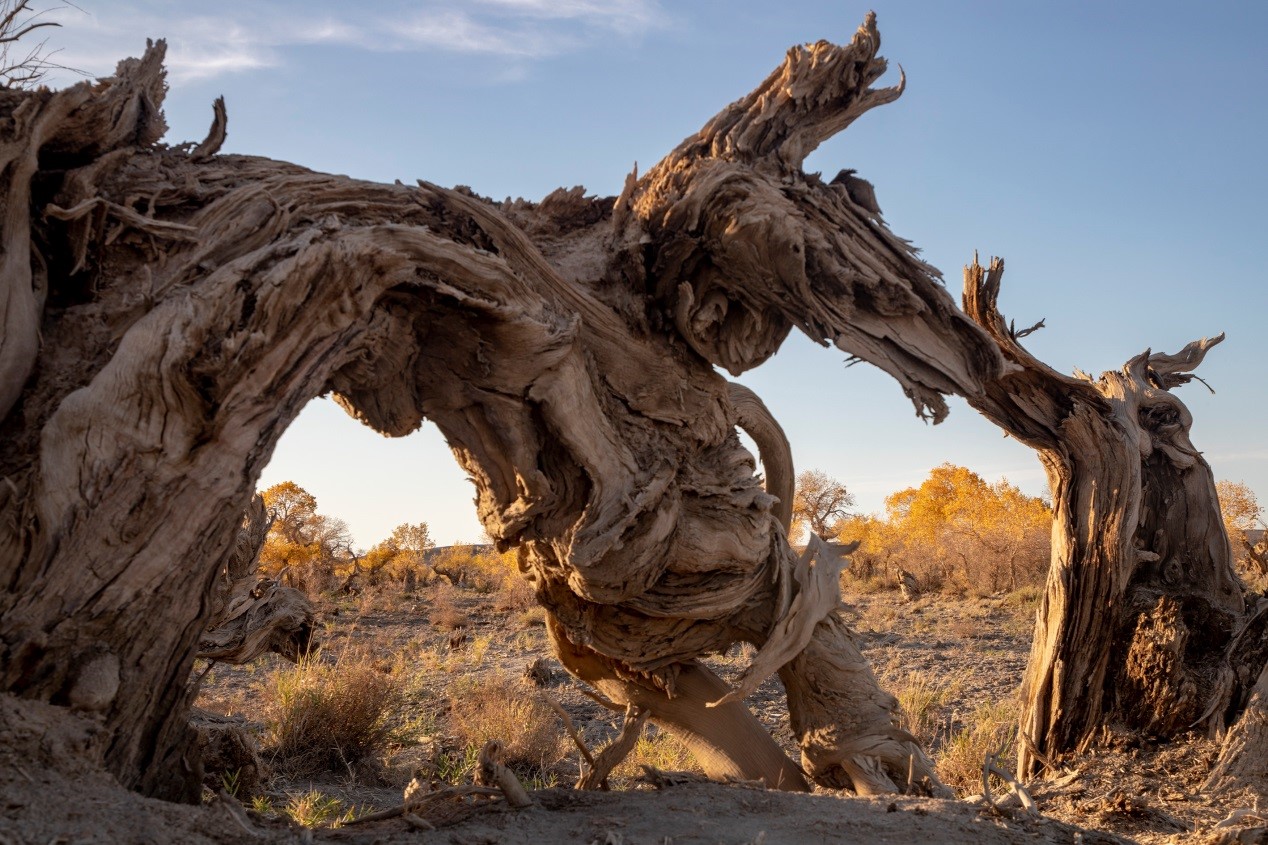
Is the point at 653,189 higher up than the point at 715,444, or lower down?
higher up

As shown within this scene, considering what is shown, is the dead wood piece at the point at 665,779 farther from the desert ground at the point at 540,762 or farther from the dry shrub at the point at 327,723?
the dry shrub at the point at 327,723

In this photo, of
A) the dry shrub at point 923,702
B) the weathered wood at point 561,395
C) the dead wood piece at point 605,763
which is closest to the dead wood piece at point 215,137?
the weathered wood at point 561,395

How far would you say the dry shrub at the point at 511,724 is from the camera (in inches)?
295

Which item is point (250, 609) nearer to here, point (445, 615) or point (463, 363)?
point (463, 363)

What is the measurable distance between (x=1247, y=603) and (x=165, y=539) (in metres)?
5.84

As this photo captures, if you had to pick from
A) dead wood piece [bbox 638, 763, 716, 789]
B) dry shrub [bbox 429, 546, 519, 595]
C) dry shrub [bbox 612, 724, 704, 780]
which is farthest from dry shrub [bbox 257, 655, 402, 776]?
dry shrub [bbox 429, 546, 519, 595]

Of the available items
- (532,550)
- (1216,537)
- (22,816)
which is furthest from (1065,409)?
(22,816)

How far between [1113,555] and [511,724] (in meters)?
4.55

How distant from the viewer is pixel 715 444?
539cm

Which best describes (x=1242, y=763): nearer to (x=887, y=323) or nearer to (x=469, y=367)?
(x=887, y=323)

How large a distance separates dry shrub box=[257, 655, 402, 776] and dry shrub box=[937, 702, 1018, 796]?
423 cm

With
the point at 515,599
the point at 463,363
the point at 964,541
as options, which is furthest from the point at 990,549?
the point at 463,363

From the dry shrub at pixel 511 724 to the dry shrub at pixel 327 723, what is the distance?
689 millimetres

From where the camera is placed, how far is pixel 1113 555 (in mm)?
5840
